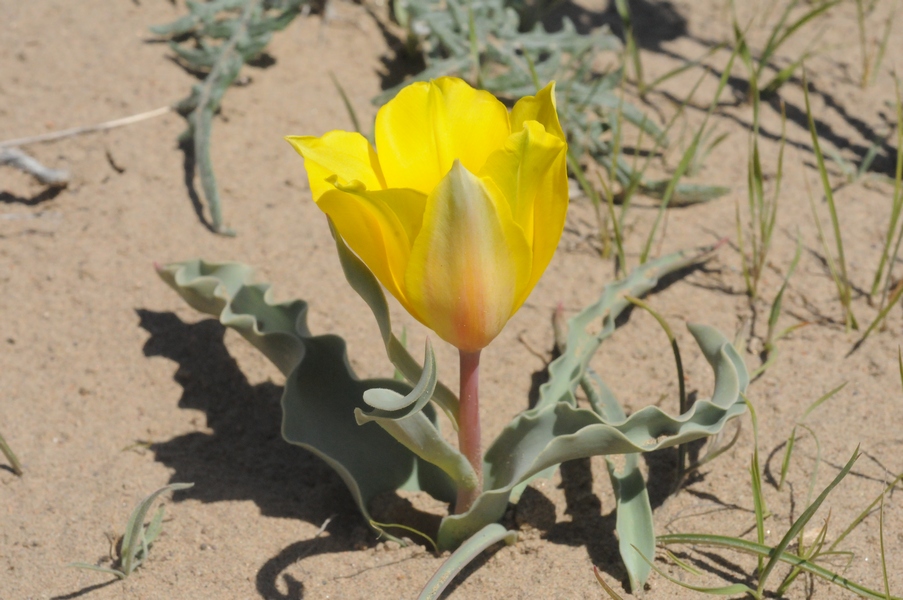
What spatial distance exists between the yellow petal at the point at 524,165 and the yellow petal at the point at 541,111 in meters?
0.07

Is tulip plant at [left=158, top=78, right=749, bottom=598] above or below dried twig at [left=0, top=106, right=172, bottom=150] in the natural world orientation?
above

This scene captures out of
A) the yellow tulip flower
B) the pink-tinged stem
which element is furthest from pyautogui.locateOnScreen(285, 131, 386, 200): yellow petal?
the pink-tinged stem

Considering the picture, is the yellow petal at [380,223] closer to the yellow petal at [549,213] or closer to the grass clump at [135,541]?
the yellow petal at [549,213]

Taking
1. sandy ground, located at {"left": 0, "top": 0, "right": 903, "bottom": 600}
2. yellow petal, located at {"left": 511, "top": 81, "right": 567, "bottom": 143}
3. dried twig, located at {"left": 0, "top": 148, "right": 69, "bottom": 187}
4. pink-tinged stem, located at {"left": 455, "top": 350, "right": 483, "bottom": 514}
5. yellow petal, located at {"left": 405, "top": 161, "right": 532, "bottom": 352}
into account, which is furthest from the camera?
dried twig, located at {"left": 0, "top": 148, "right": 69, "bottom": 187}

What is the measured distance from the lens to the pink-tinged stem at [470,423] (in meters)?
1.48

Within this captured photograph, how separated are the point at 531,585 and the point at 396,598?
25cm

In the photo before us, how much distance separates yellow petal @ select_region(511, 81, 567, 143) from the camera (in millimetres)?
1292

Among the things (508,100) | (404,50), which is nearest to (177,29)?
(404,50)

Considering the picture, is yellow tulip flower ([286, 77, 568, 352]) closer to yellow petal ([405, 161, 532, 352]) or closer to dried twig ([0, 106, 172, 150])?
yellow petal ([405, 161, 532, 352])

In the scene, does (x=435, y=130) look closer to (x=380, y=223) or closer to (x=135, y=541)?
(x=380, y=223)

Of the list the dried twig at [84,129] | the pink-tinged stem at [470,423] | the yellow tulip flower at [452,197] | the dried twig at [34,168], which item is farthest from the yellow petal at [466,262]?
the dried twig at [84,129]

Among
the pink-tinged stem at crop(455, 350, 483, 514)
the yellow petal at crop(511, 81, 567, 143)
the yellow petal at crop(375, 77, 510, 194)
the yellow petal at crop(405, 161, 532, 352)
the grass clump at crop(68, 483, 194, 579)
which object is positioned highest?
the yellow petal at crop(511, 81, 567, 143)

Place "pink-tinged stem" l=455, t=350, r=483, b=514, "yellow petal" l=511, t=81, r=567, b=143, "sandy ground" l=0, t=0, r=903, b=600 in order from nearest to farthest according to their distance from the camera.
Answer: "yellow petal" l=511, t=81, r=567, b=143 → "pink-tinged stem" l=455, t=350, r=483, b=514 → "sandy ground" l=0, t=0, r=903, b=600

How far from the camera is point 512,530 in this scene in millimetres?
1692
